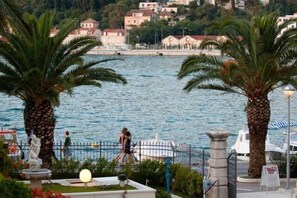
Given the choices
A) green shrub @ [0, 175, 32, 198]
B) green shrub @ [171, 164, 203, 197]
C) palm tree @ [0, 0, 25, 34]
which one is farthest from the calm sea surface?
green shrub @ [0, 175, 32, 198]

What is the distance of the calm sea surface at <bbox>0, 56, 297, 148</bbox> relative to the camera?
5903 centimetres

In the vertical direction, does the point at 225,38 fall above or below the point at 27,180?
above

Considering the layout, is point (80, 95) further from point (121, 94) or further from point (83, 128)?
point (83, 128)

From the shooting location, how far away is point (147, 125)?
2655 inches

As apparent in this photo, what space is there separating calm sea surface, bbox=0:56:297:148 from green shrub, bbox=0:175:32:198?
36.4m

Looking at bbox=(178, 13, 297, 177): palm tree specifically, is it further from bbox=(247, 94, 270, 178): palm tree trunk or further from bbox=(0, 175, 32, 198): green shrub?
bbox=(0, 175, 32, 198): green shrub

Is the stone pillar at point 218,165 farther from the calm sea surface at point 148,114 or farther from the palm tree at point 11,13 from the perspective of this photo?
the calm sea surface at point 148,114

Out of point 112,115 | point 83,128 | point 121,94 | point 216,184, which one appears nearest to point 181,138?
point 83,128

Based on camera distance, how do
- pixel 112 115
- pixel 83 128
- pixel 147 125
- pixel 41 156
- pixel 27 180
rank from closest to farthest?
1. pixel 27 180
2. pixel 41 156
3. pixel 83 128
4. pixel 147 125
5. pixel 112 115

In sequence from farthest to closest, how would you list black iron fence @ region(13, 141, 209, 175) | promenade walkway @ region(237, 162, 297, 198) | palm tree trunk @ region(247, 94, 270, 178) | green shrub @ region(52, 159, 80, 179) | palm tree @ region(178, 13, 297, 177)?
Result: 1. black iron fence @ region(13, 141, 209, 175)
2. palm tree trunk @ region(247, 94, 270, 178)
3. palm tree @ region(178, 13, 297, 177)
4. green shrub @ region(52, 159, 80, 179)
5. promenade walkway @ region(237, 162, 297, 198)

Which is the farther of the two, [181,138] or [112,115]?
[112,115]

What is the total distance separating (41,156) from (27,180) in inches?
127

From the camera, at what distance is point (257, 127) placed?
2578 cm

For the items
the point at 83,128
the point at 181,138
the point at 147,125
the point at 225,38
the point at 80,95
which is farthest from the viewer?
the point at 80,95
